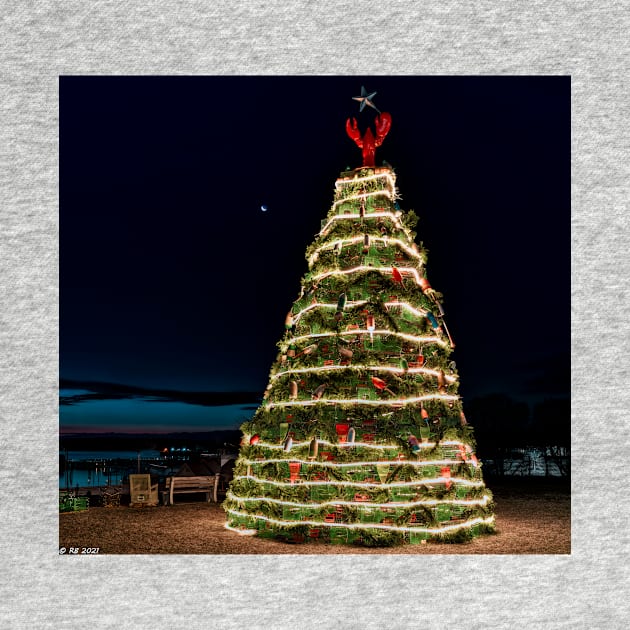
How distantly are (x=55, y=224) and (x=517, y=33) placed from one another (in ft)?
12.2

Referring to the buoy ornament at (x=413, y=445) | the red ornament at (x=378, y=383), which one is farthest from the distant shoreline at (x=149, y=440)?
the buoy ornament at (x=413, y=445)

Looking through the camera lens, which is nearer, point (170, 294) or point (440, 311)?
point (440, 311)

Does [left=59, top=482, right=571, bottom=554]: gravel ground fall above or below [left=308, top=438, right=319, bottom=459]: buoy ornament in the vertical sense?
below

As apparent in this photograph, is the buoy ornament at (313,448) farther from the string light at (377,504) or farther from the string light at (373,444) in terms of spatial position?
the string light at (377,504)

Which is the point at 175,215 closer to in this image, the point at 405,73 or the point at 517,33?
the point at 405,73

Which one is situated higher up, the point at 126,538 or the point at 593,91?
the point at 593,91

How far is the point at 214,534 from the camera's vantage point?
6.67 metres

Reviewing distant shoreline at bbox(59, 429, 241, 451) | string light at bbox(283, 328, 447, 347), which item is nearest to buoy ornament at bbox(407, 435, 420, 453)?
string light at bbox(283, 328, 447, 347)

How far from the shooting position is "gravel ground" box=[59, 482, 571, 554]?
605cm

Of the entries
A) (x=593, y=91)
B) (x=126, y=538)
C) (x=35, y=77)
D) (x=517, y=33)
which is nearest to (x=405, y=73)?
(x=517, y=33)

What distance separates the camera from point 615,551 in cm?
570

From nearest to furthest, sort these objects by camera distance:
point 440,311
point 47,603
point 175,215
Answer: point 47,603, point 440,311, point 175,215

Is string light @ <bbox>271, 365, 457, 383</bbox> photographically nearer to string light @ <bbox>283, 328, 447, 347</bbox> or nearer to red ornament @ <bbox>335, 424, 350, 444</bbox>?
string light @ <bbox>283, 328, 447, 347</bbox>

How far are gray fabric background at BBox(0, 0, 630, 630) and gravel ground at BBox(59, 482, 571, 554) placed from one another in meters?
0.40
